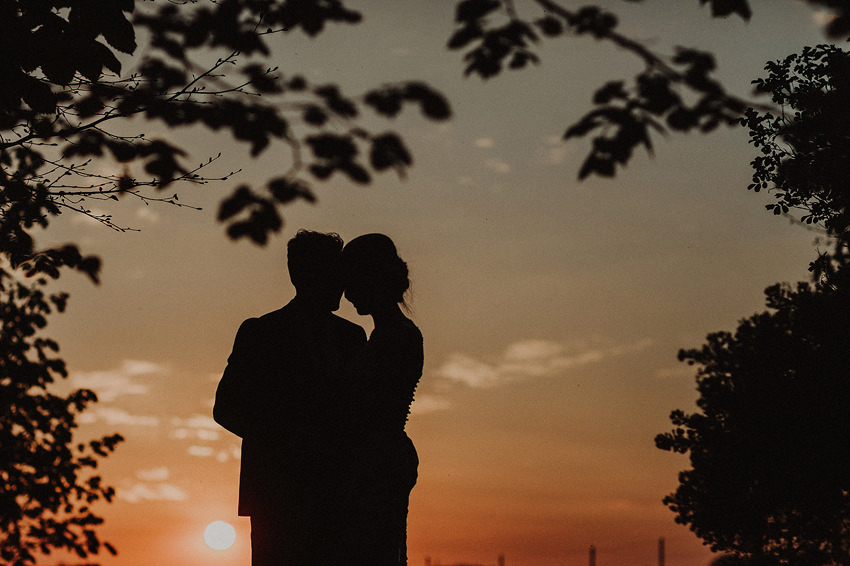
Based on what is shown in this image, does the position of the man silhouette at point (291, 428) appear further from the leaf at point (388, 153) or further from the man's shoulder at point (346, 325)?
the leaf at point (388, 153)

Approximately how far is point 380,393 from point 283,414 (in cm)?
61

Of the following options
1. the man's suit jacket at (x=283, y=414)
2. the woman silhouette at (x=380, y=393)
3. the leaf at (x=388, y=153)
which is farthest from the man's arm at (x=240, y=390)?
the leaf at (x=388, y=153)

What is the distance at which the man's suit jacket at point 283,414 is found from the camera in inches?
228

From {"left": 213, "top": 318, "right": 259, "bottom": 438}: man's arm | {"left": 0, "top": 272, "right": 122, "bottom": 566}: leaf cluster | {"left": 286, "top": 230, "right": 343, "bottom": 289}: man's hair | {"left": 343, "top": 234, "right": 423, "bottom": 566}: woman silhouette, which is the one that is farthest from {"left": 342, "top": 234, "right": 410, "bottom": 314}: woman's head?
{"left": 0, "top": 272, "right": 122, "bottom": 566}: leaf cluster

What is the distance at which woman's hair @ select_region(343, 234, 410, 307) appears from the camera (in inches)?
233

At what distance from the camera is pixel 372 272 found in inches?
234

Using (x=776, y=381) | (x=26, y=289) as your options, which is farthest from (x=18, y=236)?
(x=776, y=381)

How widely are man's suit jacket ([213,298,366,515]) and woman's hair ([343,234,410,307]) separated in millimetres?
539

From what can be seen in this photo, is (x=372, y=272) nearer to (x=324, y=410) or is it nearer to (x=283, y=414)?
(x=324, y=410)

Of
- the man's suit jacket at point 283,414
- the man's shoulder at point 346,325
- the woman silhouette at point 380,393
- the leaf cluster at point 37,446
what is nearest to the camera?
the man's suit jacket at point 283,414

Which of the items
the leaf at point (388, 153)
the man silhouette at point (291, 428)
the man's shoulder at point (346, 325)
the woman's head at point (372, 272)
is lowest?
the man silhouette at point (291, 428)

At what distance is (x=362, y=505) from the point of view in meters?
5.92

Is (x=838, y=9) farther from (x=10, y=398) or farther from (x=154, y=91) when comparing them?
(x=10, y=398)

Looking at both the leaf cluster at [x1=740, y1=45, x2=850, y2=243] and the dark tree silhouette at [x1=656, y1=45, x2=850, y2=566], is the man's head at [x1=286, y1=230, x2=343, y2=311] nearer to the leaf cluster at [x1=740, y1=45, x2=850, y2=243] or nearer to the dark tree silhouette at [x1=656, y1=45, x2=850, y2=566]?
the leaf cluster at [x1=740, y1=45, x2=850, y2=243]
